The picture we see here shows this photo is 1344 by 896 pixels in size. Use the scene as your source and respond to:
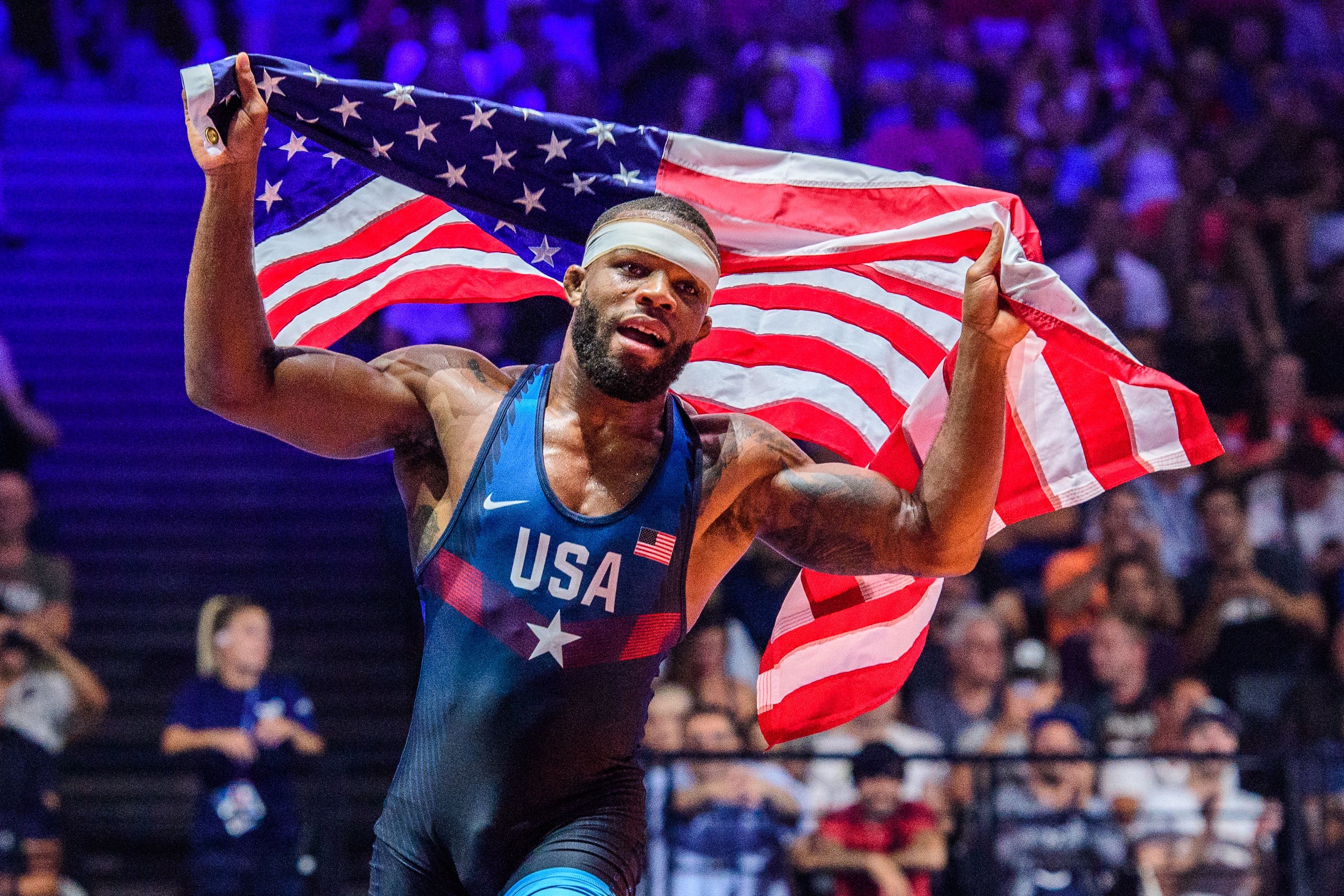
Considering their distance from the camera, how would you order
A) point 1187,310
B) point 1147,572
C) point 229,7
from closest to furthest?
point 1147,572 → point 1187,310 → point 229,7

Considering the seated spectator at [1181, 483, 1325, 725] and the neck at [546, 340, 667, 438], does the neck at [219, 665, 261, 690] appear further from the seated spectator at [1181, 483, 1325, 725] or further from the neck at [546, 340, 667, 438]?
the seated spectator at [1181, 483, 1325, 725]

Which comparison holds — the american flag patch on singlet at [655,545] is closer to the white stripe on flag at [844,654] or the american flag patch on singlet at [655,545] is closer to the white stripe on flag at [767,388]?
the white stripe on flag at [844,654]

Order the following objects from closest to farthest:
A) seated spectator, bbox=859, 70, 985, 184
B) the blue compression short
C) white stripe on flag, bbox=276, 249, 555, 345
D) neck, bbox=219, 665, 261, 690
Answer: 1. the blue compression short
2. white stripe on flag, bbox=276, 249, 555, 345
3. neck, bbox=219, 665, 261, 690
4. seated spectator, bbox=859, 70, 985, 184

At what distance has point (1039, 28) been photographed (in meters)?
12.1

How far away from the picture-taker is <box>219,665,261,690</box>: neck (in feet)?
22.2

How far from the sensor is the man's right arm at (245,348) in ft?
10.3

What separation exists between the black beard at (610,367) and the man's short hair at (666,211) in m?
0.23

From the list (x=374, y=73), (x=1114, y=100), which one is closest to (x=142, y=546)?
(x=374, y=73)

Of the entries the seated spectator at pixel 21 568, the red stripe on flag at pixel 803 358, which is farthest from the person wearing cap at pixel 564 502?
the seated spectator at pixel 21 568

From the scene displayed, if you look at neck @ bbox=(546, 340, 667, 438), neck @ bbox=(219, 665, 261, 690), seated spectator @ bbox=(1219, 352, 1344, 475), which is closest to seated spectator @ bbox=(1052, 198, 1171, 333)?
seated spectator @ bbox=(1219, 352, 1344, 475)

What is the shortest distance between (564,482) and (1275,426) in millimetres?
6465

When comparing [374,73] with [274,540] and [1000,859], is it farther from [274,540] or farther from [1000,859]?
[1000,859]

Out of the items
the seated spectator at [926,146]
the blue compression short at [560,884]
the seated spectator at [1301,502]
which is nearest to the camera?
the blue compression short at [560,884]

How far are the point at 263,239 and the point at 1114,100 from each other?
351 inches
